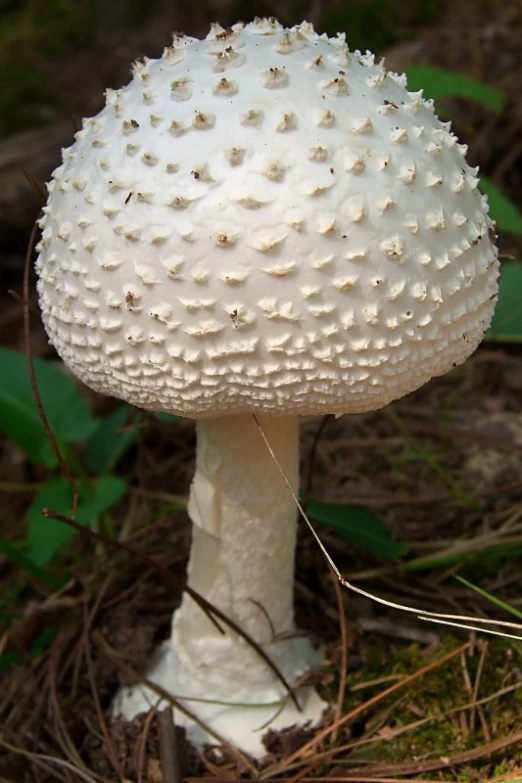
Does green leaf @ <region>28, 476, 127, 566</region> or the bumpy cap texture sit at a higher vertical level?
the bumpy cap texture

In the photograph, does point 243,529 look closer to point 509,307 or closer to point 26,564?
point 26,564

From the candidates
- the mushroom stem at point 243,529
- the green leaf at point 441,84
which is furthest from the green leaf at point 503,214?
the mushroom stem at point 243,529

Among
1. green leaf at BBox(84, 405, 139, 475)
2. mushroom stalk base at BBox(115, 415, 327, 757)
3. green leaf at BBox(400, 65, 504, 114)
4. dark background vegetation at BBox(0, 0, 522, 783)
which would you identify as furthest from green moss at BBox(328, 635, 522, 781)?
green leaf at BBox(400, 65, 504, 114)

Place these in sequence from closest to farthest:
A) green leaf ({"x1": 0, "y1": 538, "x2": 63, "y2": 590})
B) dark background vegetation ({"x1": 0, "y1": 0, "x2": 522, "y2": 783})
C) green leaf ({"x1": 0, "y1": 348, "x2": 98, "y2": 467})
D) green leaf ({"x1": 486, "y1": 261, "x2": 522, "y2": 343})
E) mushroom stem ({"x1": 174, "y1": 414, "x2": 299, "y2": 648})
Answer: mushroom stem ({"x1": 174, "y1": 414, "x2": 299, "y2": 648}) → dark background vegetation ({"x1": 0, "y1": 0, "x2": 522, "y2": 783}) → green leaf ({"x1": 0, "y1": 538, "x2": 63, "y2": 590}) → green leaf ({"x1": 0, "y1": 348, "x2": 98, "y2": 467}) → green leaf ({"x1": 486, "y1": 261, "x2": 522, "y2": 343})

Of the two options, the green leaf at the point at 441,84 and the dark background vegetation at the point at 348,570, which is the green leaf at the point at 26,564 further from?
the green leaf at the point at 441,84

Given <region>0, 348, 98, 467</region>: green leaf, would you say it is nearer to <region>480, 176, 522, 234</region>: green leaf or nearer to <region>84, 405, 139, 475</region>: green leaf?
<region>84, 405, 139, 475</region>: green leaf
